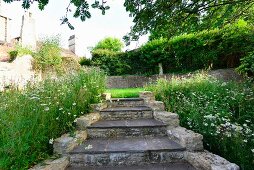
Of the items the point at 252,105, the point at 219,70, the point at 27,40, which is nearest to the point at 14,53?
the point at 27,40

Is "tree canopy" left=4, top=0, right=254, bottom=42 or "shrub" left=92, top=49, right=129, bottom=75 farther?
"shrub" left=92, top=49, right=129, bottom=75

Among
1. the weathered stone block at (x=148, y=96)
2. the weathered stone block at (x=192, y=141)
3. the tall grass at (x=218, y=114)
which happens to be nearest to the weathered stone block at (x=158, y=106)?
the tall grass at (x=218, y=114)

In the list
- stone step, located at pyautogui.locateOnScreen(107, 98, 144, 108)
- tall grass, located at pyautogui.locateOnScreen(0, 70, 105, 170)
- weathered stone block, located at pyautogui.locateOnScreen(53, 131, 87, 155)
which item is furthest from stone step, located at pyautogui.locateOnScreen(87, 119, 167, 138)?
stone step, located at pyautogui.locateOnScreen(107, 98, 144, 108)

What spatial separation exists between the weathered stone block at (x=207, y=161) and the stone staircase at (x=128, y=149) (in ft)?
0.32

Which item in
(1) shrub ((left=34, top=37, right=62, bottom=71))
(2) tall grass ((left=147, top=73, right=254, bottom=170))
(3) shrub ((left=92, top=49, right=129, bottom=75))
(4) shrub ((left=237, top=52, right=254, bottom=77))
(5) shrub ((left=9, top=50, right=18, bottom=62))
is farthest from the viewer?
(3) shrub ((left=92, top=49, right=129, bottom=75))

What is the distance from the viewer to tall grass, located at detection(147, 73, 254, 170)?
3.31m

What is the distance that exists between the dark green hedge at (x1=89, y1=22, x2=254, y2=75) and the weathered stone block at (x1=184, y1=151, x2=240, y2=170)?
7661 millimetres

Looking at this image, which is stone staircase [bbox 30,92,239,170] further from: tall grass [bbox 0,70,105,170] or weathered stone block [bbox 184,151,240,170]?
tall grass [bbox 0,70,105,170]

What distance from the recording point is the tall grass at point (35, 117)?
289 centimetres

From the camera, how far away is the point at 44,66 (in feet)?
50.2

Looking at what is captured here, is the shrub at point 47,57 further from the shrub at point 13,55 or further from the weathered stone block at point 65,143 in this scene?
the weathered stone block at point 65,143

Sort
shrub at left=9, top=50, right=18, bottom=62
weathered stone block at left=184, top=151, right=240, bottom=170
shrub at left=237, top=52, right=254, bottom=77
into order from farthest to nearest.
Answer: shrub at left=9, top=50, right=18, bottom=62
shrub at left=237, top=52, right=254, bottom=77
weathered stone block at left=184, top=151, right=240, bottom=170

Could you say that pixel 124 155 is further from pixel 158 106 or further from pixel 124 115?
pixel 158 106

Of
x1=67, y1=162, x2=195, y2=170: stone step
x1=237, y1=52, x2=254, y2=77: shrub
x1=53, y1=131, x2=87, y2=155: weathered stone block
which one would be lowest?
x1=67, y1=162, x2=195, y2=170: stone step
